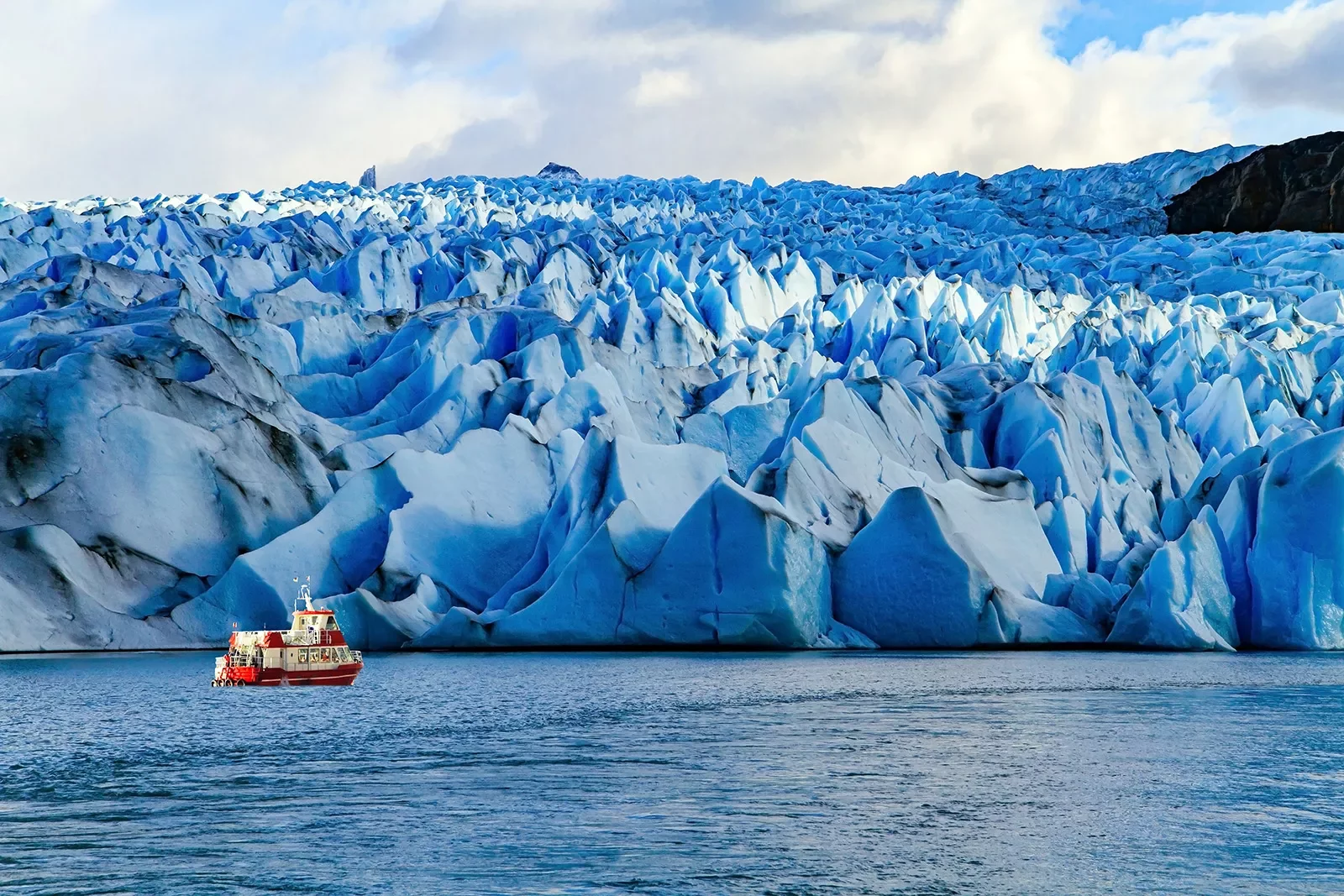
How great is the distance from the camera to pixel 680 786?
11.5m

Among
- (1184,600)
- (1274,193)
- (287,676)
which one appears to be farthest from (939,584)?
(1274,193)

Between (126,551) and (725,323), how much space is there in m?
21.4

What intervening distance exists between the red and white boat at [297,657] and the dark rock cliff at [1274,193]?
168ft

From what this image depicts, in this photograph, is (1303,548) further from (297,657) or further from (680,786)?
(680,786)

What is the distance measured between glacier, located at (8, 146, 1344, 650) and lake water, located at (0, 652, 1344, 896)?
3829 mm

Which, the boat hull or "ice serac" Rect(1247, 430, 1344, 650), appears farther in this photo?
"ice serac" Rect(1247, 430, 1344, 650)

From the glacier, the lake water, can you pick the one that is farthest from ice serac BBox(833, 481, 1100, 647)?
the lake water

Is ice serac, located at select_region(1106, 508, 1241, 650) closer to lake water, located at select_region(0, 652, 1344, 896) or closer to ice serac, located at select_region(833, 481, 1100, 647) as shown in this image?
ice serac, located at select_region(833, 481, 1100, 647)

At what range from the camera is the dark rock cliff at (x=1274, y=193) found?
61469 mm

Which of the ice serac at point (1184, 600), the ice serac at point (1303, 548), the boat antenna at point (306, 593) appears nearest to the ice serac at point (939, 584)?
the ice serac at point (1184, 600)

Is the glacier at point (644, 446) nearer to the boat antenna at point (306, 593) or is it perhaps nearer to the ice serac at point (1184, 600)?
the ice serac at point (1184, 600)

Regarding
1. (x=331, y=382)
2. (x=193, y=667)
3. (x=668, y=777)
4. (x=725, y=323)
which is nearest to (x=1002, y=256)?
(x=725, y=323)

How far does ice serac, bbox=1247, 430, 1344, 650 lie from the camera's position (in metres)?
23.8

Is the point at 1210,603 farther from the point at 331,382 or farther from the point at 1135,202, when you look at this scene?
the point at 1135,202
